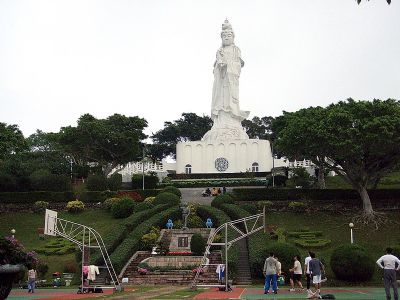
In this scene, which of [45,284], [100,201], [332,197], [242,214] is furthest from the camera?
[100,201]

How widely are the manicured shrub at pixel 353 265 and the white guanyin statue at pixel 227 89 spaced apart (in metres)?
43.5

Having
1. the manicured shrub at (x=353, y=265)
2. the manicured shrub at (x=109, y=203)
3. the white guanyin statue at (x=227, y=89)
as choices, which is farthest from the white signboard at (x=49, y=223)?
the white guanyin statue at (x=227, y=89)

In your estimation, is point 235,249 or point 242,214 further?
point 242,214

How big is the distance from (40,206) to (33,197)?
8.61ft

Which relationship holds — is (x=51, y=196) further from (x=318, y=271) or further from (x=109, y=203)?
(x=318, y=271)

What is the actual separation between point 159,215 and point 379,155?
47.8ft

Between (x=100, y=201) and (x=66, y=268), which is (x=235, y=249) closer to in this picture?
(x=66, y=268)

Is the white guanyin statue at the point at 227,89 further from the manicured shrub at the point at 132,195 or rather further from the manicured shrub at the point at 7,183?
the manicured shrub at the point at 7,183

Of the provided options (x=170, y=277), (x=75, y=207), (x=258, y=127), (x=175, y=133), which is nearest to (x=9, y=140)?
(x=75, y=207)

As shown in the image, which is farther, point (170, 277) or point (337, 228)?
point (337, 228)

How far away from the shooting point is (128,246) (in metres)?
29.7

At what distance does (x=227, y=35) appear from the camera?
67.8 metres

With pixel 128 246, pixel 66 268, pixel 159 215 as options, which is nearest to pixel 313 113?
pixel 159 215

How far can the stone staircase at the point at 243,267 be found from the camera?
25703mm
